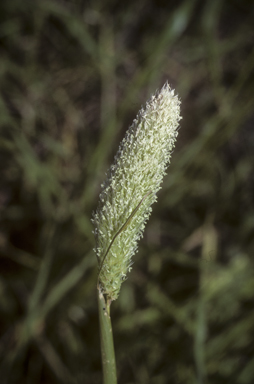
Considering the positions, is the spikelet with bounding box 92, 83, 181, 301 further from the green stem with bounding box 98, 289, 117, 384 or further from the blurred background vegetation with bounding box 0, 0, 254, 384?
the blurred background vegetation with bounding box 0, 0, 254, 384

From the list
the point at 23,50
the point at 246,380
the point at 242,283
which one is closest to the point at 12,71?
the point at 23,50

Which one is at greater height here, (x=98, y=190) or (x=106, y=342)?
(x=98, y=190)

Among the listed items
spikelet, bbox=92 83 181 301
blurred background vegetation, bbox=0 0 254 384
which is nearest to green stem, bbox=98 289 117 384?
spikelet, bbox=92 83 181 301

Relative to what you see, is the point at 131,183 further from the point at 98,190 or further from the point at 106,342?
the point at 98,190

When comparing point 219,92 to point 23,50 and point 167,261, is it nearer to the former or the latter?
point 167,261

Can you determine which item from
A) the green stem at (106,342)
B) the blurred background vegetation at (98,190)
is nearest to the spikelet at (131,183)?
the green stem at (106,342)

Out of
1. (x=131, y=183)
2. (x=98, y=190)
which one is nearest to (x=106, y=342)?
(x=131, y=183)

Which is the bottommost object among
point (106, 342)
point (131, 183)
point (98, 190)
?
point (106, 342)

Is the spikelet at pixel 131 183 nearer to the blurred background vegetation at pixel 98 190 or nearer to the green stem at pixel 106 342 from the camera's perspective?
the green stem at pixel 106 342
